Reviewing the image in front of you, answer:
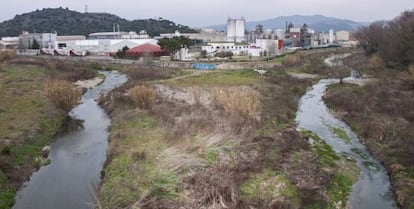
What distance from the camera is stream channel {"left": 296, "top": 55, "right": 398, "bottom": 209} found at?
14.7 meters

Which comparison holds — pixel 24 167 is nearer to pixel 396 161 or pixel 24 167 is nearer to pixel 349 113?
pixel 396 161

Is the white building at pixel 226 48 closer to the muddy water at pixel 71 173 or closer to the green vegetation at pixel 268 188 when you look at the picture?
the muddy water at pixel 71 173

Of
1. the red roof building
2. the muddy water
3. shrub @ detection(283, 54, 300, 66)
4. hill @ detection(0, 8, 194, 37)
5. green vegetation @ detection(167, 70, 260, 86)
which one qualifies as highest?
hill @ detection(0, 8, 194, 37)

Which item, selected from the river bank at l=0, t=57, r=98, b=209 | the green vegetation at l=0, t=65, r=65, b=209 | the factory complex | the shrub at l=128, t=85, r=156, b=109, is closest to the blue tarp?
the factory complex

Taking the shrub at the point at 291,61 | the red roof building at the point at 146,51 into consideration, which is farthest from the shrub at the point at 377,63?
the red roof building at the point at 146,51

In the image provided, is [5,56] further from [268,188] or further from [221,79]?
[268,188]

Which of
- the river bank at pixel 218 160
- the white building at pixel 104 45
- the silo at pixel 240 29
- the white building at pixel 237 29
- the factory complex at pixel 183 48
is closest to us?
the river bank at pixel 218 160

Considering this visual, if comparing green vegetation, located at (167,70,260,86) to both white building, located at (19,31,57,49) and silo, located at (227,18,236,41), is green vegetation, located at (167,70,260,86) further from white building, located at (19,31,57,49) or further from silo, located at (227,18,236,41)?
silo, located at (227,18,236,41)

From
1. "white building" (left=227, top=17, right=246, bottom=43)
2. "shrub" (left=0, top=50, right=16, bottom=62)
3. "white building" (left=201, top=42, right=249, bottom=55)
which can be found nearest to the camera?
"shrub" (left=0, top=50, right=16, bottom=62)

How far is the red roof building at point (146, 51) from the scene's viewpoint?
67562mm

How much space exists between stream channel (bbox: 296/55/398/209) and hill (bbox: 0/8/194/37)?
4399 inches

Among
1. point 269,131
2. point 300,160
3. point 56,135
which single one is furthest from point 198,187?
point 56,135

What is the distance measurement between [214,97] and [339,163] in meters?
10.5

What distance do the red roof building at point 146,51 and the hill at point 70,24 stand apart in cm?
6778
